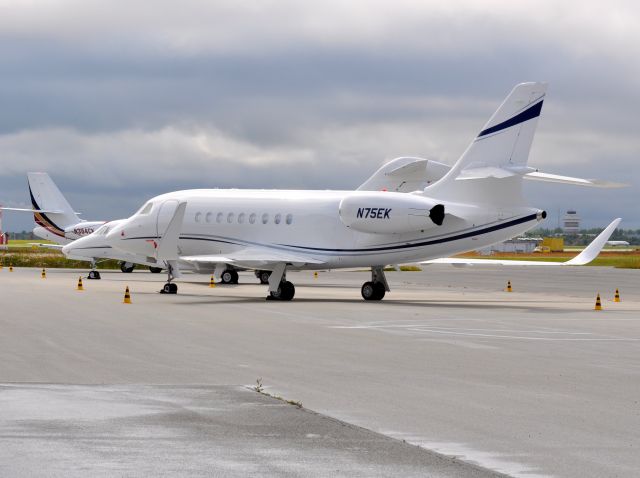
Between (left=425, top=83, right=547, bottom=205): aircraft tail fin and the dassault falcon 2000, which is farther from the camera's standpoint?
the dassault falcon 2000

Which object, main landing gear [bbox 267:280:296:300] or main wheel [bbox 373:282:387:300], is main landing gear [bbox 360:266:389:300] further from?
main landing gear [bbox 267:280:296:300]

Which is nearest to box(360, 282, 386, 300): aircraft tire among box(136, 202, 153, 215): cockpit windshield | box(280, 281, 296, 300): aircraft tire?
box(280, 281, 296, 300): aircraft tire

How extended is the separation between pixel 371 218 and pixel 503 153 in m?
4.65

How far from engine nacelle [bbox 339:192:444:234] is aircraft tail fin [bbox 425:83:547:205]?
1.12 meters

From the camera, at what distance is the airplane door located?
4175cm

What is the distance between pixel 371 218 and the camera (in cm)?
3478

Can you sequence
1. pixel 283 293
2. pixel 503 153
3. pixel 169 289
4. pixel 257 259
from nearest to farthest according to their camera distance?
1. pixel 503 153
2. pixel 283 293
3. pixel 257 259
4. pixel 169 289

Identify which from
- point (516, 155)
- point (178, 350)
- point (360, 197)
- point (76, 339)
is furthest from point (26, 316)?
point (516, 155)

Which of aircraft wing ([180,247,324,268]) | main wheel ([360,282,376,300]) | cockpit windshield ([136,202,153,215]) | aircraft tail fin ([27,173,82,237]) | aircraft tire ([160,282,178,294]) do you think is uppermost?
aircraft tail fin ([27,173,82,237])

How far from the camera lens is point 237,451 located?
963cm

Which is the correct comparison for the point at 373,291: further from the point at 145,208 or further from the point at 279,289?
the point at 145,208

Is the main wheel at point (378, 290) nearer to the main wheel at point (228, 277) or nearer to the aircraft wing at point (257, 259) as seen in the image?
the aircraft wing at point (257, 259)

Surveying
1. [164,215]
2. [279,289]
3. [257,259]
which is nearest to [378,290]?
[279,289]

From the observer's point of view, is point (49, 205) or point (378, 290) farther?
point (49, 205)
